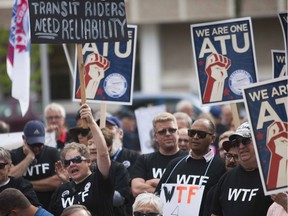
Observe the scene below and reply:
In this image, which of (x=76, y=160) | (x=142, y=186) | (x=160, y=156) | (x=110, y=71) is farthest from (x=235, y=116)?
(x=76, y=160)

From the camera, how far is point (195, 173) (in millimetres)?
9648

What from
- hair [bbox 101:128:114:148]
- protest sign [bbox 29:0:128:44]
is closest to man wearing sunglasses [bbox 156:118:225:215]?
hair [bbox 101:128:114:148]

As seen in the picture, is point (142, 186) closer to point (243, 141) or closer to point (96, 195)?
point (96, 195)

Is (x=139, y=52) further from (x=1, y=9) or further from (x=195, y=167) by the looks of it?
(x=195, y=167)

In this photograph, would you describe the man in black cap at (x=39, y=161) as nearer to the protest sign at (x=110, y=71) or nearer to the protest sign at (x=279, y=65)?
the protest sign at (x=110, y=71)

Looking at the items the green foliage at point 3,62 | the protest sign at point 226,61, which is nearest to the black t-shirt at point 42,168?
the protest sign at point 226,61

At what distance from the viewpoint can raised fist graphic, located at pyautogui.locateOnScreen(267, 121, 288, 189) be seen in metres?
7.27

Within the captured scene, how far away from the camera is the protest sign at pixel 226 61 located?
1124cm

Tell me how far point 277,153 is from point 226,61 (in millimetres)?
4068

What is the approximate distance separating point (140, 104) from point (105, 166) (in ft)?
55.8

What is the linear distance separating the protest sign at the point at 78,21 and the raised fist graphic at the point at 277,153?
2511 millimetres

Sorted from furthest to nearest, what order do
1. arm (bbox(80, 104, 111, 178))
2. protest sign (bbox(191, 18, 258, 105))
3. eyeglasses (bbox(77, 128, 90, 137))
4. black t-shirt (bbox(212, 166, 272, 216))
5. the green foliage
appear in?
1. the green foliage
2. eyeglasses (bbox(77, 128, 90, 137))
3. protest sign (bbox(191, 18, 258, 105))
4. arm (bbox(80, 104, 111, 178))
5. black t-shirt (bbox(212, 166, 272, 216))

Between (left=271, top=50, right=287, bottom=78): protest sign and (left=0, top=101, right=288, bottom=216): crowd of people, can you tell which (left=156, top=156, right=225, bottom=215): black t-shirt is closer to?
(left=0, top=101, right=288, bottom=216): crowd of people

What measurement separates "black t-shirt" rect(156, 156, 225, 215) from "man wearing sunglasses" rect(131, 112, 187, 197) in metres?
0.74
